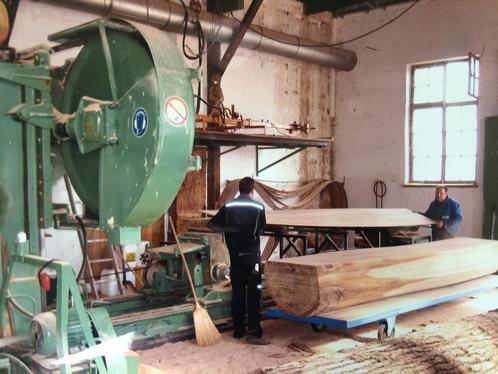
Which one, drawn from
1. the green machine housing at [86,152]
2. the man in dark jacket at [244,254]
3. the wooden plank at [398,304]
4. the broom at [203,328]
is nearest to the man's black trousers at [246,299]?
the man in dark jacket at [244,254]

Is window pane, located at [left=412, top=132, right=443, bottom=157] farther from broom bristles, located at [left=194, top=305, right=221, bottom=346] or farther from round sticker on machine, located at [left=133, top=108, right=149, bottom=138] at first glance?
round sticker on machine, located at [left=133, top=108, right=149, bottom=138]

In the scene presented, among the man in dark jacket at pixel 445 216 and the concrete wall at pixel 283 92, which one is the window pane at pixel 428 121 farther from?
the man in dark jacket at pixel 445 216

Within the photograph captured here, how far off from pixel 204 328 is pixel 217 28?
4157 millimetres

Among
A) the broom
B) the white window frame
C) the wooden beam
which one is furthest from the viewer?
the white window frame

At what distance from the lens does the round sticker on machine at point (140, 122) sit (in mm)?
2328

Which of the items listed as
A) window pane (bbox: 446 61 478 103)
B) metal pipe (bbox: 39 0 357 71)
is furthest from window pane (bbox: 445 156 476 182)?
metal pipe (bbox: 39 0 357 71)

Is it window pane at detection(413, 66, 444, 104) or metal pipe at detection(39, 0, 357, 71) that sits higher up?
metal pipe at detection(39, 0, 357, 71)

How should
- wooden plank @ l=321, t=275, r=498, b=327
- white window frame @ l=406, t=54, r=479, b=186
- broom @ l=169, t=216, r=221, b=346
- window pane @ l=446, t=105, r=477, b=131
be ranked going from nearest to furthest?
wooden plank @ l=321, t=275, r=498, b=327, broom @ l=169, t=216, r=221, b=346, white window frame @ l=406, t=54, r=479, b=186, window pane @ l=446, t=105, r=477, b=131

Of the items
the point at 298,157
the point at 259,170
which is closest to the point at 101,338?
the point at 259,170

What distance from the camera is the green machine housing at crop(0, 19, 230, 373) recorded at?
91.4 inches

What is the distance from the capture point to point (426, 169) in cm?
945

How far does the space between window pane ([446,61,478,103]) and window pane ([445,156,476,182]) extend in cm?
97

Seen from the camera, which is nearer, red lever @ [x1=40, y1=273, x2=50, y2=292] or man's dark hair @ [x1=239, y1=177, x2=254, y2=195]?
red lever @ [x1=40, y1=273, x2=50, y2=292]

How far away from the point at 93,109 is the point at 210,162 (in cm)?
554
